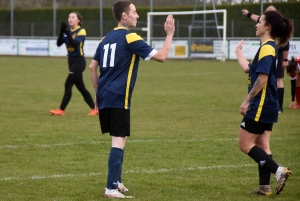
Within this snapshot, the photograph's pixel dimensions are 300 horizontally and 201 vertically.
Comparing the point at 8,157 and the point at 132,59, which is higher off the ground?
the point at 132,59

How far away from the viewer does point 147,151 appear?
844 cm

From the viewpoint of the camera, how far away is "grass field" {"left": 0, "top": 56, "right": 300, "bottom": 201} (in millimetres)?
6258

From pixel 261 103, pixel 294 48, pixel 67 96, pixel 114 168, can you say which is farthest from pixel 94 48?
pixel 261 103

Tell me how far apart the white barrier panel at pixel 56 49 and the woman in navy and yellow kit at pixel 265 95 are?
32.7 metres

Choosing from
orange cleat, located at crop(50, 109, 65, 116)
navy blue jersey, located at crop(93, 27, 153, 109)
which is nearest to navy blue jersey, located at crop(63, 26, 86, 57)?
orange cleat, located at crop(50, 109, 65, 116)

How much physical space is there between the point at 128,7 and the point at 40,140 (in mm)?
4101

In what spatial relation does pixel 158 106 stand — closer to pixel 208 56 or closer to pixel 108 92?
pixel 108 92

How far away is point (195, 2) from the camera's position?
41.3m

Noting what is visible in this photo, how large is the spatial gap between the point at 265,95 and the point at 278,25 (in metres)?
0.67

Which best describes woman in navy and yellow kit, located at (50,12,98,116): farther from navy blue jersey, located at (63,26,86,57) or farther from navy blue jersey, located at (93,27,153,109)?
navy blue jersey, located at (93,27,153,109)

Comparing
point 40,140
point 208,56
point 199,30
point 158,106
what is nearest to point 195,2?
point 199,30

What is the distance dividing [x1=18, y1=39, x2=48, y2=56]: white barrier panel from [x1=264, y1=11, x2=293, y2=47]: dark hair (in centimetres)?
3460

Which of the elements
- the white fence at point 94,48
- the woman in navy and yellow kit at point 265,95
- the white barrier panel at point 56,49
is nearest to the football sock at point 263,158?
the woman in navy and yellow kit at point 265,95

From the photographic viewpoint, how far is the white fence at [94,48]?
109 ft
